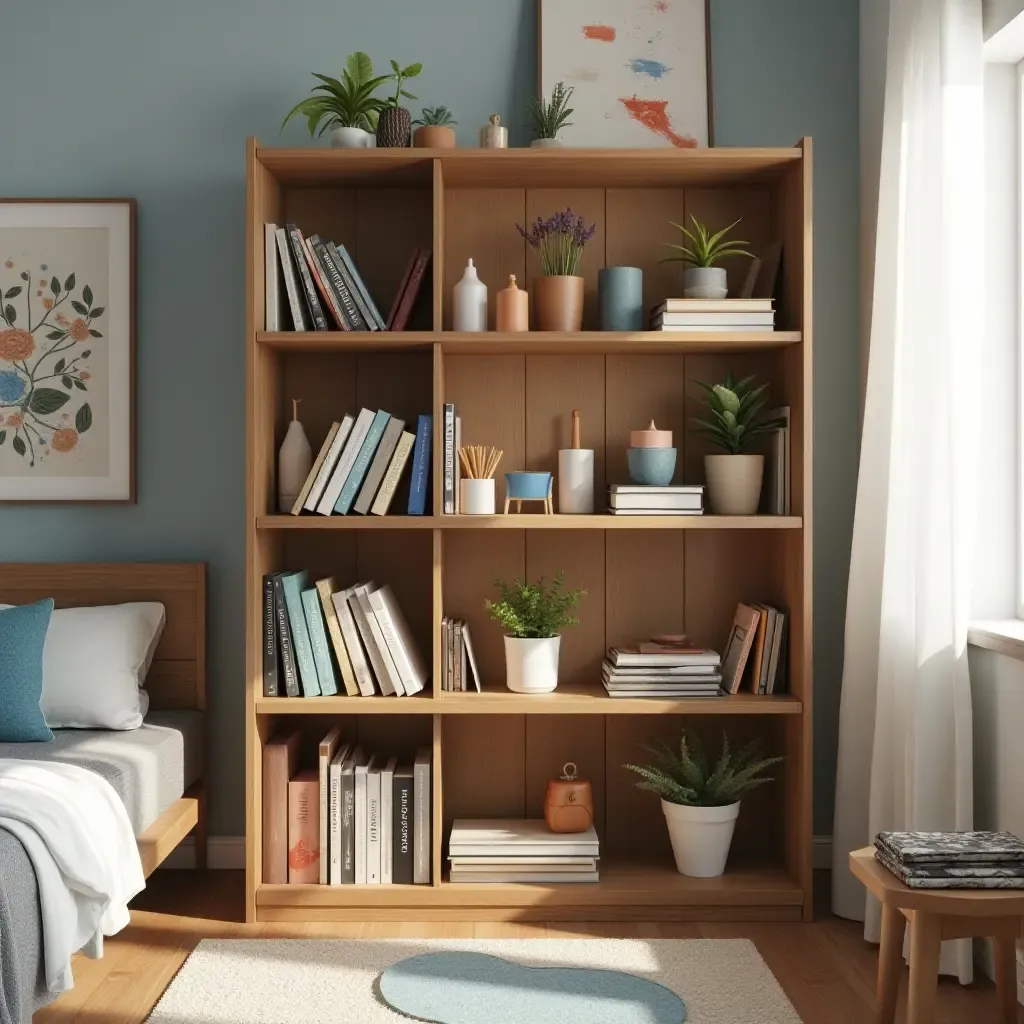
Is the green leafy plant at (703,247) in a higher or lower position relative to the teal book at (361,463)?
higher

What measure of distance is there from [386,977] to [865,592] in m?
1.47

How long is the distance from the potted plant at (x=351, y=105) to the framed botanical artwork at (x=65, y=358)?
0.69 meters

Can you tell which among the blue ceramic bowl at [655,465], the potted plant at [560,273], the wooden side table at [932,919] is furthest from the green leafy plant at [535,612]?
the wooden side table at [932,919]

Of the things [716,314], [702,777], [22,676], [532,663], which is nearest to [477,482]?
[532,663]

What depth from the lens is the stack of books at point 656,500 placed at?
2926mm

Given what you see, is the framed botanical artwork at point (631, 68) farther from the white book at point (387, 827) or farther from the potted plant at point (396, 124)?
the white book at point (387, 827)

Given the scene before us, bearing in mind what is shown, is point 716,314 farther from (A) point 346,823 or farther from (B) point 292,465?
(A) point 346,823

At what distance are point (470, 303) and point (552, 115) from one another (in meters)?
0.55

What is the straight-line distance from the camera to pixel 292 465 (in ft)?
9.97

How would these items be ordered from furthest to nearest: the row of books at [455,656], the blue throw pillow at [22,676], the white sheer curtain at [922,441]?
1. the row of books at [455,656]
2. the blue throw pillow at [22,676]
3. the white sheer curtain at [922,441]

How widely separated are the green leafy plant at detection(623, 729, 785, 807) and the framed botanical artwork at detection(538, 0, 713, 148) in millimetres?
1657

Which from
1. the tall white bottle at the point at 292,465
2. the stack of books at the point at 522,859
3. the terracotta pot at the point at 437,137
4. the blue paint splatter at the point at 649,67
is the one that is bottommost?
the stack of books at the point at 522,859

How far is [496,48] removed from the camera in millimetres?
3242

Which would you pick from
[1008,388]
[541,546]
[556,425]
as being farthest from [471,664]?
[1008,388]
